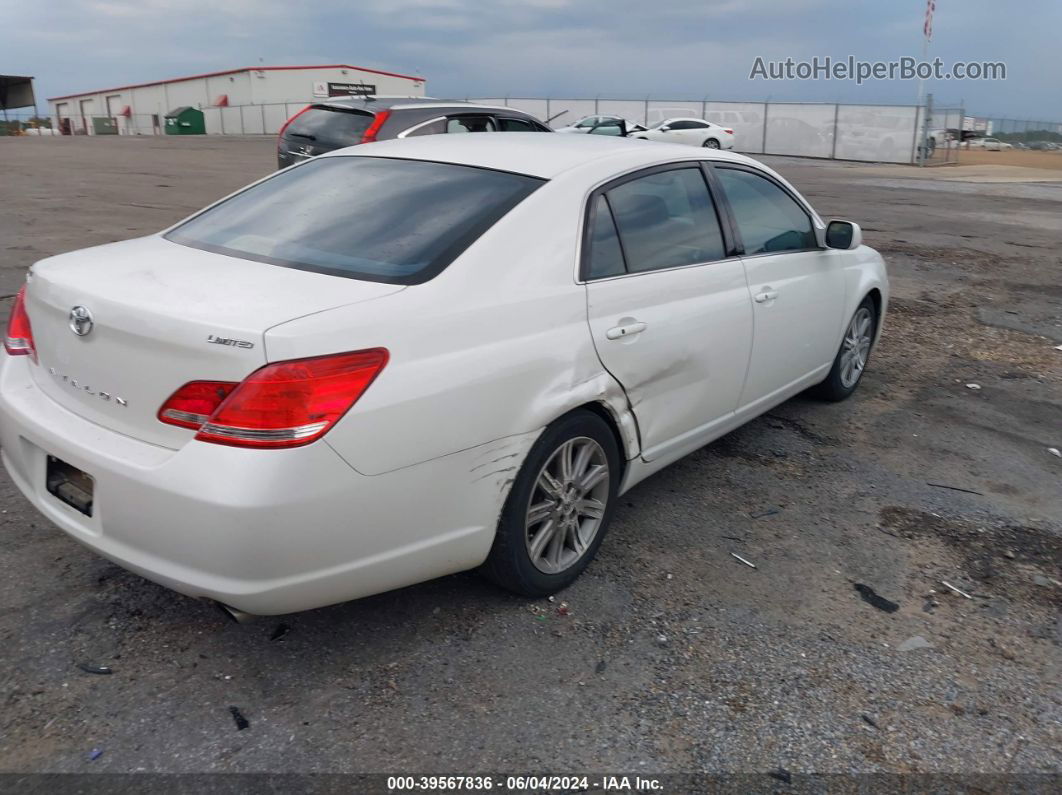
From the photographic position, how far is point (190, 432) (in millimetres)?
2521

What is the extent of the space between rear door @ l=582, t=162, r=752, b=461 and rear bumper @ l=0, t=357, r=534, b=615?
0.75 m

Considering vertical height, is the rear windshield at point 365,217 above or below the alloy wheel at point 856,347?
above

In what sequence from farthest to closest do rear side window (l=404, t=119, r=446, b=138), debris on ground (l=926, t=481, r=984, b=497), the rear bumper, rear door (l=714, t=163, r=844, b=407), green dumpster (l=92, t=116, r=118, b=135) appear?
green dumpster (l=92, t=116, r=118, b=135) → rear side window (l=404, t=119, r=446, b=138) → debris on ground (l=926, t=481, r=984, b=497) → rear door (l=714, t=163, r=844, b=407) → the rear bumper

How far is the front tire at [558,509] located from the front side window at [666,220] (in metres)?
0.75

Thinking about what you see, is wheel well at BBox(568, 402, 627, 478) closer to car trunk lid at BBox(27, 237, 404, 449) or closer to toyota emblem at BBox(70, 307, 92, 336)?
car trunk lid at BBox(27, 237, 404, 449)

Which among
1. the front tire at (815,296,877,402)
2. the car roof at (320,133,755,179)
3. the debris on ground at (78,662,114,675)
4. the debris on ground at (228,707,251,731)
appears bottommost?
the debris on ground at (228,707,251,731)

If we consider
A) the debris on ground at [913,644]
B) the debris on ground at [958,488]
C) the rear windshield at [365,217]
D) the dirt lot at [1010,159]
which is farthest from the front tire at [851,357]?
the dirt lot at [1010,159]

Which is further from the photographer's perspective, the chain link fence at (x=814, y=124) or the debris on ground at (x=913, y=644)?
the chain link fence at (x=814, y=124)

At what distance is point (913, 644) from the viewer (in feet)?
10.4

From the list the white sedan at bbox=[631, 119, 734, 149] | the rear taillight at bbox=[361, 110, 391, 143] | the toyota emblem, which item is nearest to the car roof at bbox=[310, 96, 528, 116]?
the rear taillight at bbox=[361, 110, 391, 143]

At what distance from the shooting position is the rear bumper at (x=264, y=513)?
95.5 inches

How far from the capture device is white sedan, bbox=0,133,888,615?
2479 mm

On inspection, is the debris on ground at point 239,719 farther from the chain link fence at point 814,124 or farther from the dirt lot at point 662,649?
the chain link fence at point 814,124

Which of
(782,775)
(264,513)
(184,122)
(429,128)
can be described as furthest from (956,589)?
(184,122)
